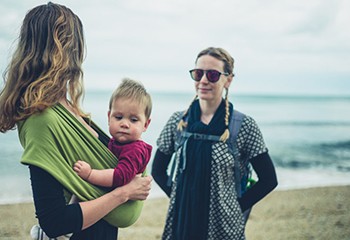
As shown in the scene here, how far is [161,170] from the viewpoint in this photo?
303 centimetres

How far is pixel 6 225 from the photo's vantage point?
509 centimetres

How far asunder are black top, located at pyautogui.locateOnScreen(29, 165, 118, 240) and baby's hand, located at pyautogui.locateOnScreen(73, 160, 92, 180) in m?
0.09

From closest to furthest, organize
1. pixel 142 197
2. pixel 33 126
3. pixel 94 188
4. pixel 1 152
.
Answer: pixel 33 126, pixel 94 188, pixel 142 197, pixel 1 152

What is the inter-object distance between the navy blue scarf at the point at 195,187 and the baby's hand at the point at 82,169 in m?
1.11

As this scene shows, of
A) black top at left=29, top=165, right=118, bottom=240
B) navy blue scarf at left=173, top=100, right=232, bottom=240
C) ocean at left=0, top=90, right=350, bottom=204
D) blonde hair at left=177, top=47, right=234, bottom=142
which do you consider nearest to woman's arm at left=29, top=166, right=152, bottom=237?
black top at left=29, top=165, right=118, bottom=240

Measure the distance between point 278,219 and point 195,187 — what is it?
11.4 ft

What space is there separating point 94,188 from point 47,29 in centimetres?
59

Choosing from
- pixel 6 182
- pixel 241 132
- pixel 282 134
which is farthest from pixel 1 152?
pixel 282 134

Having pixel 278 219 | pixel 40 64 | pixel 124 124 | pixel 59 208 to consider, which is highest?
pixel 40 64

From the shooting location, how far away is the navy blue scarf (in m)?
2.65

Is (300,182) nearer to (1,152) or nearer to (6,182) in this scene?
(6,182)

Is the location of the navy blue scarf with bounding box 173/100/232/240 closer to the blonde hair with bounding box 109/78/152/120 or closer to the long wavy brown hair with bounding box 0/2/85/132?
the blonde hair with bounding box 109/78/152/120

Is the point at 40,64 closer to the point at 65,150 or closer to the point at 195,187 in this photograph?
the point at 65,150

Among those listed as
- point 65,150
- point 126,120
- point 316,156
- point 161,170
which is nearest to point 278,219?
point 161,170
